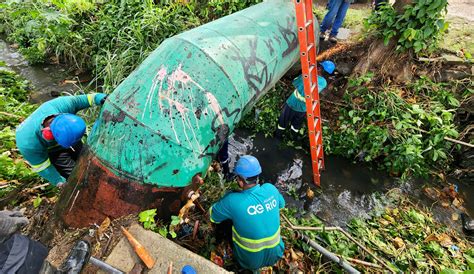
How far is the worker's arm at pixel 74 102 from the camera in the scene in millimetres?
3338

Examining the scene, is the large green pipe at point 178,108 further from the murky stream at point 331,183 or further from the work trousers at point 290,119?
the murky stream at point 331,183

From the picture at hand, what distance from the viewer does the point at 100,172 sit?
2320 millimetres

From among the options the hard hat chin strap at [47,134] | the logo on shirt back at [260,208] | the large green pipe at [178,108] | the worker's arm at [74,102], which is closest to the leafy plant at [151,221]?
the large green pipe at [178,108]

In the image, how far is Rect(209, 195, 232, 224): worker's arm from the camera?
2734 mm

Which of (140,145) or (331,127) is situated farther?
(331,127)

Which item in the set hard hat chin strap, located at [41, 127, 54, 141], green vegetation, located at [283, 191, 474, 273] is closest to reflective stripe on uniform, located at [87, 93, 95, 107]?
hard hat chin strap, located at [41, 127, 54, 141]

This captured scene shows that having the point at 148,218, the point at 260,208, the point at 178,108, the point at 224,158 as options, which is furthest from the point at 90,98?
the point at 260,208

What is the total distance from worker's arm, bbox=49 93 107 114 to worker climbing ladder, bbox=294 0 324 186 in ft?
8.34

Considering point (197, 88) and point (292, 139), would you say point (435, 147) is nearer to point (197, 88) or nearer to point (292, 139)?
point (292, 139)

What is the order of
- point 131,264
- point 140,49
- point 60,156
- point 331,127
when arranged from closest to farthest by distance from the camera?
point 131,264 < point 60,156 < point 331,127 < point 140,49

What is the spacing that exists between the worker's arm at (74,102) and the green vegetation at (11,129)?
1165 millimetres

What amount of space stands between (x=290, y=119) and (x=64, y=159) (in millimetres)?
3722

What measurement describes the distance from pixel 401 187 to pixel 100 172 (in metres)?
4.78

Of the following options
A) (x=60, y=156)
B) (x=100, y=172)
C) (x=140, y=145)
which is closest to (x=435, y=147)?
(x=140, y=145)
